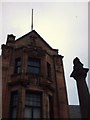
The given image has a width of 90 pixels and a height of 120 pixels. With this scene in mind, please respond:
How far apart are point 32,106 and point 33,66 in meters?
4.33

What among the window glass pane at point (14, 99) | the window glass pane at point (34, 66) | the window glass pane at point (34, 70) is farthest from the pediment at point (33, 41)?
the window glass pane at point (14, 99)

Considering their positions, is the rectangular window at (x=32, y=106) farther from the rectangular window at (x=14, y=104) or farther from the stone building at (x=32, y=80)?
the rectangular window at (x=14, y=104)

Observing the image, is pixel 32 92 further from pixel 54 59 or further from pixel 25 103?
pixel 54 59

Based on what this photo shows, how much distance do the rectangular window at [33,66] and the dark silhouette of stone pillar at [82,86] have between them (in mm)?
3984

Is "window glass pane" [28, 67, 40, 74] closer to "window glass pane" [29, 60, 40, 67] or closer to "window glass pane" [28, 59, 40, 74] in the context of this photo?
"window glass pane" [28, 59, 40, 74]

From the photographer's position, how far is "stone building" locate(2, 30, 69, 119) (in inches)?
741

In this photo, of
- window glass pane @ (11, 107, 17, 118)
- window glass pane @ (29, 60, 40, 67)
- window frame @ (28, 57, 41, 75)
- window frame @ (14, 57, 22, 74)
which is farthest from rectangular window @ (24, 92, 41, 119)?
window glass pane @ (29, 60, 40, 67)

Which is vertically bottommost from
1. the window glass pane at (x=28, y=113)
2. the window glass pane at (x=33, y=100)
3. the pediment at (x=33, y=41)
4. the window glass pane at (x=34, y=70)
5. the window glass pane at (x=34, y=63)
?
the window glass pane at (x=28, y=113)

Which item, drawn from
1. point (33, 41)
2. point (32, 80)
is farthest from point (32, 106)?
point (33, 41)

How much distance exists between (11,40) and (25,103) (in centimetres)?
756

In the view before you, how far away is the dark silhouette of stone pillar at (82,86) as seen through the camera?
16.9 m

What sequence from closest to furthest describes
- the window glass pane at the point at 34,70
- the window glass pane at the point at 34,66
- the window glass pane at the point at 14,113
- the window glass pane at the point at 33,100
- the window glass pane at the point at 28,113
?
1. the window glass pane at the point at 28,113
2. the window glass pane at the point at 14,113
3. the window glass pane at the point at 33,100
4. the window glass pane at the point at 34,70
5. the window glass pane at the point at 34,66

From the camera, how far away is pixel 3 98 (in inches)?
752

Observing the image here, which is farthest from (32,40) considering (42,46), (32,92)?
(32,92)
